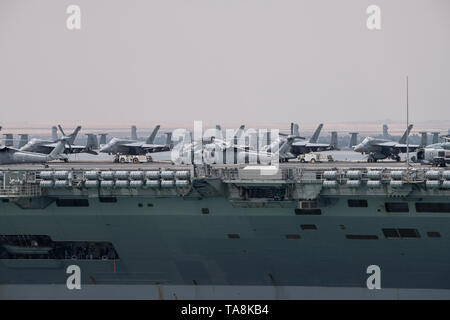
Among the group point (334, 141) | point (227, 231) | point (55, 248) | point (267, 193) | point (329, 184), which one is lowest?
point (55, 248)

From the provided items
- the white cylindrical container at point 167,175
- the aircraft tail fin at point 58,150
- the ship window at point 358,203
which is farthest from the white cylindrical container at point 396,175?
the aircraft tail fin at point 58,150

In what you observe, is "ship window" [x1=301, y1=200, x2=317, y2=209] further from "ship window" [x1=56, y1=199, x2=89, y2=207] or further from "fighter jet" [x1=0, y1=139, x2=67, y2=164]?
"fighter jet" [x1=0, y1=139, x2=67, y2=164]

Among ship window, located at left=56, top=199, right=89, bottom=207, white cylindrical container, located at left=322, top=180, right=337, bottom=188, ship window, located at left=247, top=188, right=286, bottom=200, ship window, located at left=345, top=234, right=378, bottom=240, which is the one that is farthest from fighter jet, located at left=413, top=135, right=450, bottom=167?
ship window, located at left=56, top=199, right=89, bottom=207

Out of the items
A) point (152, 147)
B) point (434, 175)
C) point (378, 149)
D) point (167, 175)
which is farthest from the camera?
point (152, 147)

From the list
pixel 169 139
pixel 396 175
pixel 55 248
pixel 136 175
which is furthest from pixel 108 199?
pixel 169 139

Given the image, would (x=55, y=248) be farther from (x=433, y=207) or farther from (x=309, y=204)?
(x=433, y=207)

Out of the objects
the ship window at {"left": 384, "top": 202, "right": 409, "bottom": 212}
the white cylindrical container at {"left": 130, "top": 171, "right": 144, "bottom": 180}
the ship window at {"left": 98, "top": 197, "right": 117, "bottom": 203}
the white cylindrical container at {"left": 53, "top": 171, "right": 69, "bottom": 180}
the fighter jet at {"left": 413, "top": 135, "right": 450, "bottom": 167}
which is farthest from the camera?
the fighter jet at {"left": 413, "top": 135, "right": 450, "bottom": 167}
